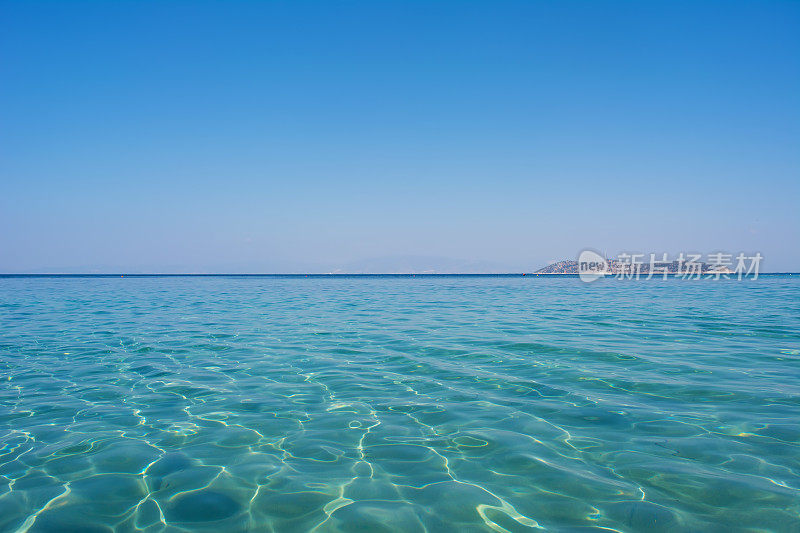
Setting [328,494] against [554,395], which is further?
[554,395]

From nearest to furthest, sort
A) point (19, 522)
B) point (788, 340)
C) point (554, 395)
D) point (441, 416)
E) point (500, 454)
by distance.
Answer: point (19, 522), point (500, 454), point (441, 416), point (554, 395), point (788, 340)

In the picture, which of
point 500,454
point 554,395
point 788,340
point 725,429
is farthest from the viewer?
point 788,340

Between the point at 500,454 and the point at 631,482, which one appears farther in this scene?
the point at 500,454

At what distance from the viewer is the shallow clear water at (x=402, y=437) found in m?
3.50

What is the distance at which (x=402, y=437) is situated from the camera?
4980mm

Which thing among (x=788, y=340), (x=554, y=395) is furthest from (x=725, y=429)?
(x=788, y=340)

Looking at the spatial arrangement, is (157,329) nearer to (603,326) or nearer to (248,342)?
(248,342)

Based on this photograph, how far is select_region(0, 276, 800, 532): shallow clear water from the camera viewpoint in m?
3.50

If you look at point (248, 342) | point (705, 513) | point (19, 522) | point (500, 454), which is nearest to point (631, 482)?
point (705, 513)

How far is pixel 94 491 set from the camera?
3.83 m

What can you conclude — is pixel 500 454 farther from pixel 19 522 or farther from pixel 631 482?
pixel 19 522

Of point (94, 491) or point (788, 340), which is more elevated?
point (788, 340)

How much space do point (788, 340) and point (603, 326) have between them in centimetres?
435

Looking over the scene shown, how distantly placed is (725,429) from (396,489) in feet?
13.1
